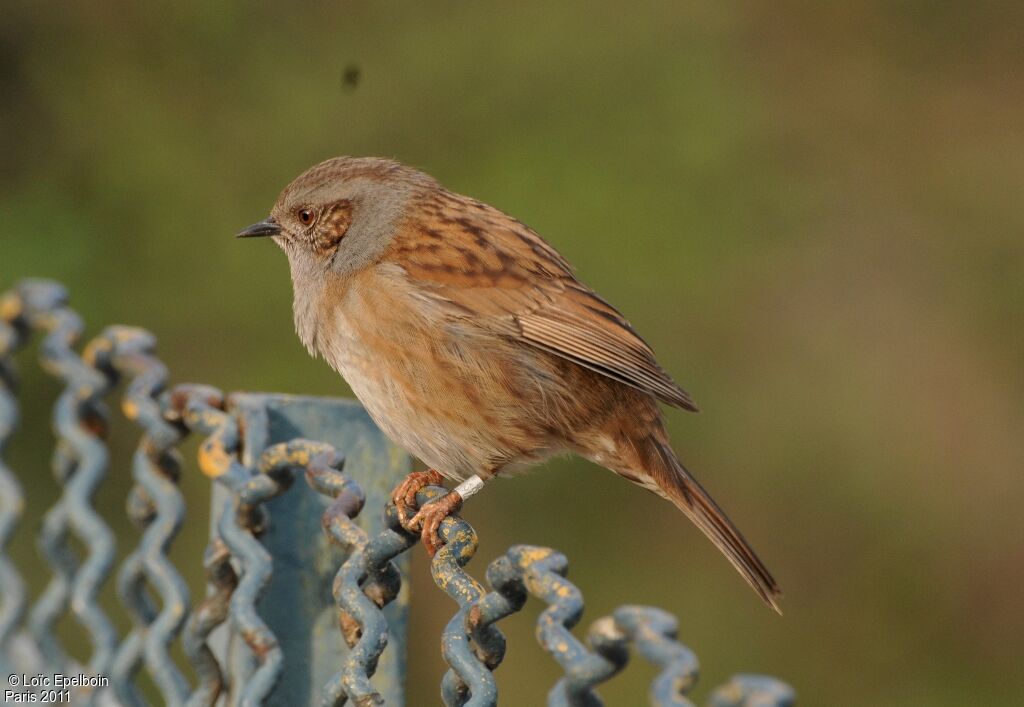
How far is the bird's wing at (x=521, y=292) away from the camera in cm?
362

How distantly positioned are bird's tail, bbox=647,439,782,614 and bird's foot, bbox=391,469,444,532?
607 mm

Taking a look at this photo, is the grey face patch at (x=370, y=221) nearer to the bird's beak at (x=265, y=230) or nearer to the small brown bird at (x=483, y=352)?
the small brown bird at (x=483, y=352)

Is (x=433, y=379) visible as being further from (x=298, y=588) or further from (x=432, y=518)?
(x=298, y=588)

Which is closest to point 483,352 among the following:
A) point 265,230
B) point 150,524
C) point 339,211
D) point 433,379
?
point 433,379

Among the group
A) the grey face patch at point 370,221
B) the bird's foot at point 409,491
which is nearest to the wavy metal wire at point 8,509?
the bird's foot at point 409,491

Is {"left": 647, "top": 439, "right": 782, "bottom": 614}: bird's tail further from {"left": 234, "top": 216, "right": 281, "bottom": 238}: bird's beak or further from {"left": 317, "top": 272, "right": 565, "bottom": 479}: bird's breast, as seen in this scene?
{"left": 234, "top": 216, "right": 281, "bottom": 238}: bird's beak

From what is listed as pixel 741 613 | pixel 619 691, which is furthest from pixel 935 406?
pixel 619 691

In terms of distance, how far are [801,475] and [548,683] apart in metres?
1.37

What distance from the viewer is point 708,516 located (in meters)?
3.64

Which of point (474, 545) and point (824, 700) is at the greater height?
point (824, 700)

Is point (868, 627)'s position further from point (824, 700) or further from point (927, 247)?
point (927, 247)

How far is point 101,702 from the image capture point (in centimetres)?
269

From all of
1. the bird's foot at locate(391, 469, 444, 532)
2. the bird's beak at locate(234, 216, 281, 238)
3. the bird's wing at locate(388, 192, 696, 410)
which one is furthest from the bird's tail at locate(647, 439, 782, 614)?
the bird's beak at locate(234, 216, 281, 238)

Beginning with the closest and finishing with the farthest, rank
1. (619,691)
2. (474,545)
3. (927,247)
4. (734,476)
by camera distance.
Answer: (474,545) < (619,691) < (734,476) < (927,247)
